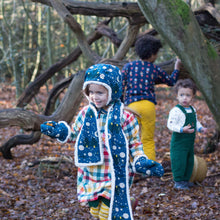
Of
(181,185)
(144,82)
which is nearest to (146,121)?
(144,82)

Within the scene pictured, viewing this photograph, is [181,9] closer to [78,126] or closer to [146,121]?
[78,126]

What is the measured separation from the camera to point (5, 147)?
681 cm

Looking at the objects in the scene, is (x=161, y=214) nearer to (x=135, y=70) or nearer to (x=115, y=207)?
(x=115, y=207)

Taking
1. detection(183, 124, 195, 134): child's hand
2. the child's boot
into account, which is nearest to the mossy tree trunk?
detection(183, 124, 195, 134): child's hand

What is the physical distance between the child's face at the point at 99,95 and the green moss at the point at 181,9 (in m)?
0.94

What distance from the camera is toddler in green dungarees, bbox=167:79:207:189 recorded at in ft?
16.2

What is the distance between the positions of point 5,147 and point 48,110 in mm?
1175

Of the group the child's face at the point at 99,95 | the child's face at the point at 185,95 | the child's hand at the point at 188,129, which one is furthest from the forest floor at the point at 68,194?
the child's face at the point at 99,95

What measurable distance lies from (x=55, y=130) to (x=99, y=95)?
0.50m

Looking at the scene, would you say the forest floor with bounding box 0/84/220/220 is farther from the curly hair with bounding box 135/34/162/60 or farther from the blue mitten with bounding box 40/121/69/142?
the curly hair with bounding box 135/34/162/60

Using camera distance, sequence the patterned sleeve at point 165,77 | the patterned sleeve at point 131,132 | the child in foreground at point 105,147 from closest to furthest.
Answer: the child in foreground at point 105,147, the patterned sleeve at point 131,132, the patterned sleeve at point 165,77

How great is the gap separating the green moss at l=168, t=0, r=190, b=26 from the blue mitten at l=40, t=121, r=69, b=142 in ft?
4.73

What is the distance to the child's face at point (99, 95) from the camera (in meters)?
3.01

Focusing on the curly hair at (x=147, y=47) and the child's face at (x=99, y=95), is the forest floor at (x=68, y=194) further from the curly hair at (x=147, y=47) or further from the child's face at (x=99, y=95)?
the curly hair at (x=147, y=47)
